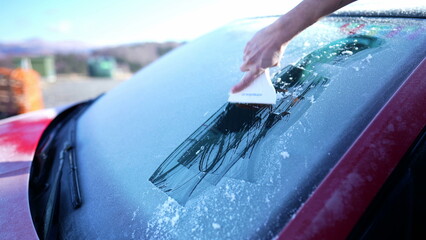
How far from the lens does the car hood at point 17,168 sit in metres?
0.87

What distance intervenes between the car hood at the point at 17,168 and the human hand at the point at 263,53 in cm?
76

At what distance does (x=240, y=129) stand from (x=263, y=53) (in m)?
0.25

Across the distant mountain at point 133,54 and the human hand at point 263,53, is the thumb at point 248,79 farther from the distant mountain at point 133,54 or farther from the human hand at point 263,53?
the distant mountain at point 133,54

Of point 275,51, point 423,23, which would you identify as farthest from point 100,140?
point 423,23

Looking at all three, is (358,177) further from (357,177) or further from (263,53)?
(263,53)

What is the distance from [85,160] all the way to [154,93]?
0.44m

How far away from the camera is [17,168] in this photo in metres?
1.20

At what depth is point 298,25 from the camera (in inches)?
38.0

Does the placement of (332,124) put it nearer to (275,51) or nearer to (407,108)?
(407,108)

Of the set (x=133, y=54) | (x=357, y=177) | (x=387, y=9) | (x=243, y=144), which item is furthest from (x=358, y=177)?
(x=133, y=54)

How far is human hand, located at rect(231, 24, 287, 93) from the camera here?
3.20 ft

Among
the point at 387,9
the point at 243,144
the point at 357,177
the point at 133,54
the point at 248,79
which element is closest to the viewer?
the point at 357,177

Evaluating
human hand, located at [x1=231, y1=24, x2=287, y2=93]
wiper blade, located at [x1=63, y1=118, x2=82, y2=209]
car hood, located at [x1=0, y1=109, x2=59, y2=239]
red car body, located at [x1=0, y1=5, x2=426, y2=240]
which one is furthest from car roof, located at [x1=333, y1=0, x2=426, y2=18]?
car hood, located at [x1=0, y1=109, x2=59, y2=239]

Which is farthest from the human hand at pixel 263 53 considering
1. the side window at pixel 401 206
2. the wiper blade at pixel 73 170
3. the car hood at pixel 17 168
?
the car hood at pixel 17 168
